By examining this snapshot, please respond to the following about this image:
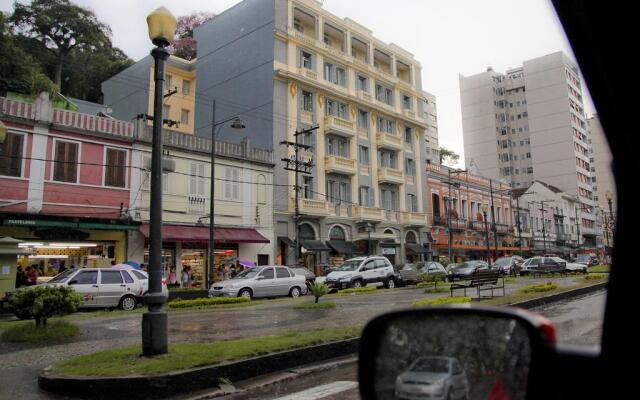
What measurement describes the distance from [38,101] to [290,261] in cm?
1761

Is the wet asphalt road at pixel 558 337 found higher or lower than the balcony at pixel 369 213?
lower

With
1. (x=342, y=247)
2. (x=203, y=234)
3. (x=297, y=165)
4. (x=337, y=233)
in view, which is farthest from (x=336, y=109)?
(x=203, y=234)

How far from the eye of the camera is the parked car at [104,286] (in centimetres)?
1869

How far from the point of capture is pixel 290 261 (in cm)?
3519

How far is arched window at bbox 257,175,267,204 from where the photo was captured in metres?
34.1

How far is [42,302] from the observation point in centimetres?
1083

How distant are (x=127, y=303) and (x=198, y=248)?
11.3 metres

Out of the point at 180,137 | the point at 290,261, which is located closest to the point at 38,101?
the point at 180,137

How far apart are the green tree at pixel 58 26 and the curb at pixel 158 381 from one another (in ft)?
145

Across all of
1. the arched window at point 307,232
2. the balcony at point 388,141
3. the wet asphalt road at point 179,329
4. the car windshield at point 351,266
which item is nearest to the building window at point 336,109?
the balcony at point 388,141

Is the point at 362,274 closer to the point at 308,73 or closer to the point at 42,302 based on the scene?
the point at 308,73

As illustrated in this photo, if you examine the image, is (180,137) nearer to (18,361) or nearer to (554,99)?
(18,361)

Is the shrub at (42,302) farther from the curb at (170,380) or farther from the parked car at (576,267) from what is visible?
the parked car at (576,267)

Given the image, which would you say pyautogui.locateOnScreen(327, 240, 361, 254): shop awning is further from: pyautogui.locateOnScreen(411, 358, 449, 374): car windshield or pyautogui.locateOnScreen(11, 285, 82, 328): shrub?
pyautogui.locateOnScreen(411, 358, 449, 374): car windshield
